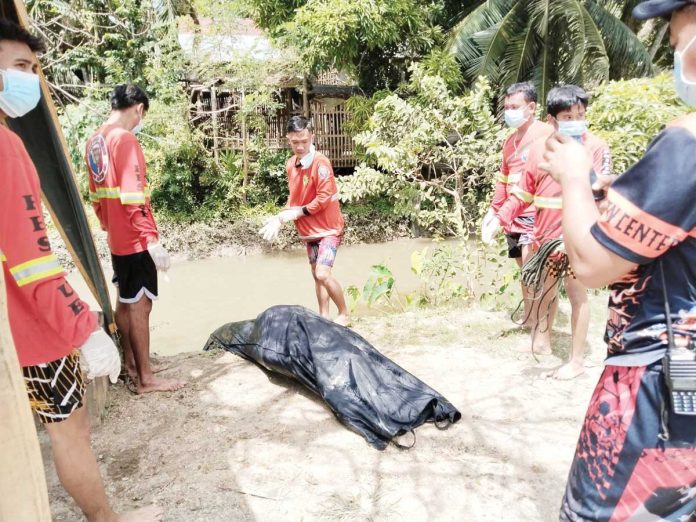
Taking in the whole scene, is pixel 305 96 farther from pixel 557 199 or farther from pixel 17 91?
pixel 17 91

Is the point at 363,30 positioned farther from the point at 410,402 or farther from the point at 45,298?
the point at 45,298

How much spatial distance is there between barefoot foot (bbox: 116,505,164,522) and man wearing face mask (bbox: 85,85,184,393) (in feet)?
3.85

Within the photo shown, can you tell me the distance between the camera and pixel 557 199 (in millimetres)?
3400

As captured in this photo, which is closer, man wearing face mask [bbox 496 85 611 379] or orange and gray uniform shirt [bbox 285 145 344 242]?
man wearing face mask [bbox 496 85 611 379]

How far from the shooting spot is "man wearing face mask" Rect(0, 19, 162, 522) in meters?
1.63

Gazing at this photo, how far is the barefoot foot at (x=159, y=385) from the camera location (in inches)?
133

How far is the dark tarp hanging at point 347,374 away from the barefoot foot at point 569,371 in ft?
3.02

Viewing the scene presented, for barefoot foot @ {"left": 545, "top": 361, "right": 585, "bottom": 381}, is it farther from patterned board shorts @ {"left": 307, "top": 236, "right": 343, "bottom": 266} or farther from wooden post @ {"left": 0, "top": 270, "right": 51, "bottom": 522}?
wooden post @ {"left": 0, "top": 270, "right": 51, "bottom": 522}

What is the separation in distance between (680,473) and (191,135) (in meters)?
12.0

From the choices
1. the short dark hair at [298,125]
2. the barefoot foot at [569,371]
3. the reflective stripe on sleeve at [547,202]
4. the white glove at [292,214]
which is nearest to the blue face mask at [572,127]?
the reflective stripe on sleeve at [547,202]

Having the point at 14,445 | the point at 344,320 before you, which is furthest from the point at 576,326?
the point at 14,445

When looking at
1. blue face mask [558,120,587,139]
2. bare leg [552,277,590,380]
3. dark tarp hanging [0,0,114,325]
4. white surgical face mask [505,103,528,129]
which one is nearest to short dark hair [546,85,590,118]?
blue face mask [558,120,587,139]

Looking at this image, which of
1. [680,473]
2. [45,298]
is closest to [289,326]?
[45,298]

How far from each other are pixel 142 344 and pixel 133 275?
1.47 feet
